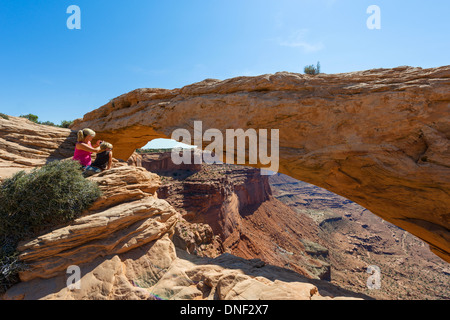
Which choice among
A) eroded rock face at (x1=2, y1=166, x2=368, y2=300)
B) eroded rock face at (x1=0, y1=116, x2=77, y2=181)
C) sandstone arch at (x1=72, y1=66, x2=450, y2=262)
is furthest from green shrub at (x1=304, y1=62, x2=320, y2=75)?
eroded rock face at (x1=0, y1=116, x2=77, y2=181)

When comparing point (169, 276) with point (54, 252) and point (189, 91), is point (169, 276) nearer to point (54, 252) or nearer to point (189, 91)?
point (54, 252)

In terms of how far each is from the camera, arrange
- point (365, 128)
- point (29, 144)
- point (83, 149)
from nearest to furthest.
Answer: point (365, 128)
point (83, 149)
point (29, 144)

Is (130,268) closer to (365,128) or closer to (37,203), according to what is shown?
(37,203)

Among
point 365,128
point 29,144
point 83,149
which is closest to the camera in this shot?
point 365,128

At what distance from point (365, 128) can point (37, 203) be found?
1128cm

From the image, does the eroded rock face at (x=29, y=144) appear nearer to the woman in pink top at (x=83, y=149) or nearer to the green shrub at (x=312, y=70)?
the woman in pink top at (x=83, y=149)

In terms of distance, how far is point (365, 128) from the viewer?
676cm

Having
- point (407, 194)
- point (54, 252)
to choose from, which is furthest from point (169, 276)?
point (407, 194)

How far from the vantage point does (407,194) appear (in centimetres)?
620

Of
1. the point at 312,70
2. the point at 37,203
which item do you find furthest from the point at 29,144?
the point at 312,70

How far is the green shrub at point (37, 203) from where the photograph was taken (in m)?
5.32

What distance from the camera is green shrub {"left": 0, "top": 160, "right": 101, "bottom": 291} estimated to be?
17.5 ft

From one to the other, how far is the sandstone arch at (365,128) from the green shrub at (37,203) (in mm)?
5698

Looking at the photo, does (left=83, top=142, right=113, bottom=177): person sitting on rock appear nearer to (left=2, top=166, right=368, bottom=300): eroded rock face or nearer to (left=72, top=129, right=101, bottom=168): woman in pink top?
(left=72, top=129, right=101, bottom=168): woman in pink top
